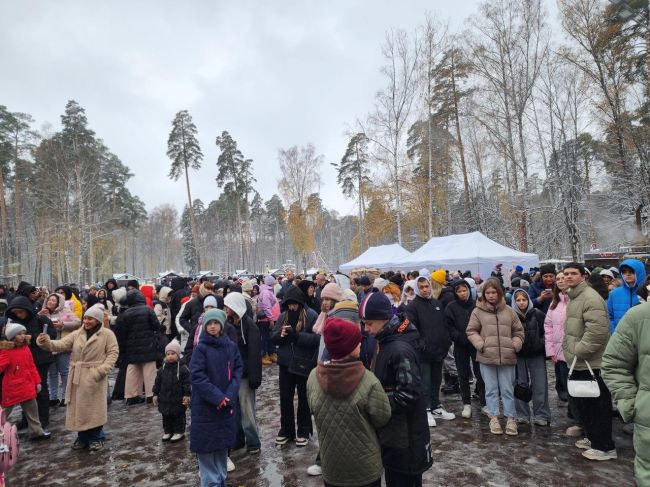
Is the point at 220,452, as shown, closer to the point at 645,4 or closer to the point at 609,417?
the point at 609,417

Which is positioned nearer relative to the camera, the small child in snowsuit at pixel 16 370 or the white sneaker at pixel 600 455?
the white sneaker at pixel 600 455

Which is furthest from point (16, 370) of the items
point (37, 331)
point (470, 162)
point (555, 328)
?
point (470, 162)

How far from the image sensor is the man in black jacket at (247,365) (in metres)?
4.41

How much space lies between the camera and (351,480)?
7.43 ft

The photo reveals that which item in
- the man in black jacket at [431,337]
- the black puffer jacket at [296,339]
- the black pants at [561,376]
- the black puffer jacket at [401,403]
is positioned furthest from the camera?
the black pants at [561,376]

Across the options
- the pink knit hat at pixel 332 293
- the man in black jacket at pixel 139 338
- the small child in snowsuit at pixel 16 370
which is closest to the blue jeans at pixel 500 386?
the pink knit hat at pixel 332 293

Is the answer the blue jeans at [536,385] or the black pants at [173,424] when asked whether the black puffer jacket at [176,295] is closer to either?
the black pants at [173,424]

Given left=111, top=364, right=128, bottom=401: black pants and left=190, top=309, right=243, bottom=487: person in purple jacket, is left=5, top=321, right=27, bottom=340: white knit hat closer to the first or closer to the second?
left=111, top=364, right=128, bottom=401: black pants

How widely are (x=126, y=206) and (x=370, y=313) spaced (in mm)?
44565

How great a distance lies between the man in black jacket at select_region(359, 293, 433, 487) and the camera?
2336 mm

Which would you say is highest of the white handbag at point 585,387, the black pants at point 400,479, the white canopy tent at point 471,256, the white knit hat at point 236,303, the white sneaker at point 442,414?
the white canopy tent at point 471,256

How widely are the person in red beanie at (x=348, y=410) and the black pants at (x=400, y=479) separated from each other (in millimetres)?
276

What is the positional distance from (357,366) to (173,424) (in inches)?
156

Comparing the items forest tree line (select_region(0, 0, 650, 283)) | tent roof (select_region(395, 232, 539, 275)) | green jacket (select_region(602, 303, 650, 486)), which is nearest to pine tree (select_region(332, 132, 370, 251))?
forest tree line (select_region(0, 0, 650, 283))
